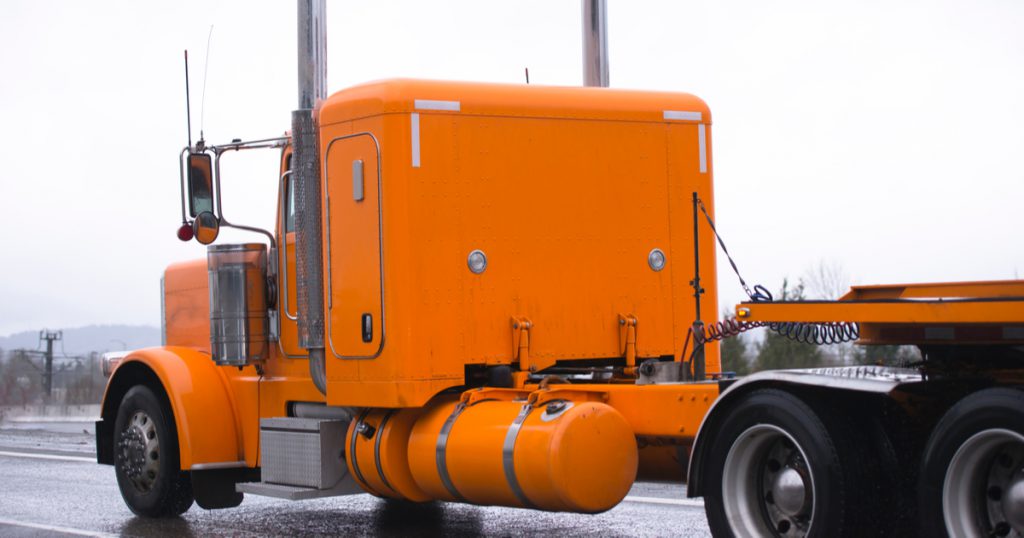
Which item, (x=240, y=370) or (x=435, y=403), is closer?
(x=435, y=403)

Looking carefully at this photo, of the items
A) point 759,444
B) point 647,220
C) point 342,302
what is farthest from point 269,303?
point 759,444

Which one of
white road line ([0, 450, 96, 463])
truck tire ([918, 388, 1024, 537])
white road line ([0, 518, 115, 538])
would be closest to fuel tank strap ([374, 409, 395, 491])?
white road line ([0, 518, 115, 538])

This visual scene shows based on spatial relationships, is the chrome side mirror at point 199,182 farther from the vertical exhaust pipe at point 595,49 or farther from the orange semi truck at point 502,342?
the vertical exhaust pipe at point 595,49

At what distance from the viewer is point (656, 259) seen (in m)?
9.45

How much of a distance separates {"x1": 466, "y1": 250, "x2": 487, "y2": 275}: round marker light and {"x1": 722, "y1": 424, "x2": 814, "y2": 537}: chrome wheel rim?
8.11 ft

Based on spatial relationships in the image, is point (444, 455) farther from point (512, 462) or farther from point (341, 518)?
point (341, 518)

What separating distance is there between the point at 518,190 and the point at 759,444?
2.75 meters

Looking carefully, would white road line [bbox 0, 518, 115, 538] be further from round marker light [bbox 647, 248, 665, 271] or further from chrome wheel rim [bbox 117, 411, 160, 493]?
round marker light [bbox 647, 248, 665, 271]

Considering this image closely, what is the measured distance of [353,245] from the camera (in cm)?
904

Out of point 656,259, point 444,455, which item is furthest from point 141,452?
point 656,259

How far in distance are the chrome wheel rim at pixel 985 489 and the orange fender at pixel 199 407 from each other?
5.81 m

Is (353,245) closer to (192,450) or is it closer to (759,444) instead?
(192,450)

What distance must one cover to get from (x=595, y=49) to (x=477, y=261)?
8.28 ft

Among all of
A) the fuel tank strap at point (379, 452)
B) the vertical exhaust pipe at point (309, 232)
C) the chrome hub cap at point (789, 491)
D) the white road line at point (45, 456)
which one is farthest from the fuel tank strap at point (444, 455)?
the white road line at point (45, 456)
